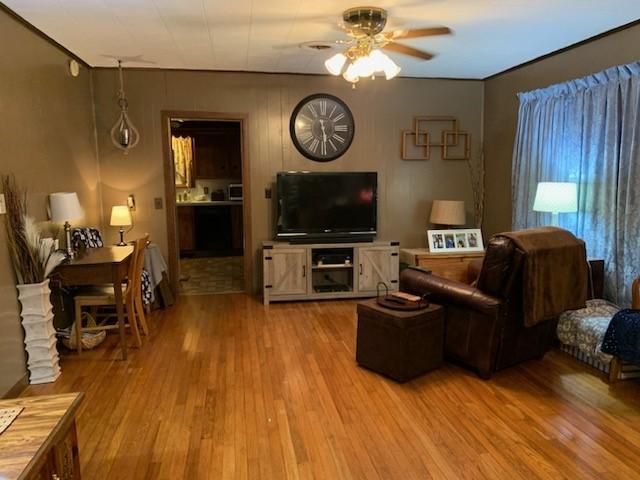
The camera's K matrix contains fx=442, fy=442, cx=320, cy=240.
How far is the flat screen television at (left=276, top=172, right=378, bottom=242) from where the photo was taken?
193 inches

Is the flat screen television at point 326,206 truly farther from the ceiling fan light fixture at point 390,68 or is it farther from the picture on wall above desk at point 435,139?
the ceiling fan light fixture at point 390,68

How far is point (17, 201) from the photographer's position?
2941 mm

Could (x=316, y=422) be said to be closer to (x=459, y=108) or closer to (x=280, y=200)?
(x=280, y=200)

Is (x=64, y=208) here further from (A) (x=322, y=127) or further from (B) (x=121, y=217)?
(A) (x=322, y=127)

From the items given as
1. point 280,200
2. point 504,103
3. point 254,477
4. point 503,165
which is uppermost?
point 504,103

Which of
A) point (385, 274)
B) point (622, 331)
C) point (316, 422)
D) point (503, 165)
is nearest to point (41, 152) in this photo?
point (316, 422)

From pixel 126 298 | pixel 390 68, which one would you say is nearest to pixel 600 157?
pixel 390 68

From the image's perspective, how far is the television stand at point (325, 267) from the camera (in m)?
4.79

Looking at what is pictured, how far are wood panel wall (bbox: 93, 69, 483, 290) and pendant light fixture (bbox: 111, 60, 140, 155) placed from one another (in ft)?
0.21

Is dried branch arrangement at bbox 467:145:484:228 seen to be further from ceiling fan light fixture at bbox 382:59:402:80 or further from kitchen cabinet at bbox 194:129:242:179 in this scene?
kitchen cabinet at bbox 194:129:242:179

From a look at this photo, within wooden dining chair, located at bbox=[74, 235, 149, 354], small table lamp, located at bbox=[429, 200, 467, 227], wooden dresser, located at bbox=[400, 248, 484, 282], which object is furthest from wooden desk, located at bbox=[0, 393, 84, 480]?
small table lamp, located at bbox=[429, 200, 467, 227]

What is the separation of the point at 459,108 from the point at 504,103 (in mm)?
550

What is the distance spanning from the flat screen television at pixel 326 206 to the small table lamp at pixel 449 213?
76 centimetres

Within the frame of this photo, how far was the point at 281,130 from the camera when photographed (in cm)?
511
